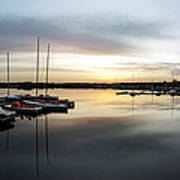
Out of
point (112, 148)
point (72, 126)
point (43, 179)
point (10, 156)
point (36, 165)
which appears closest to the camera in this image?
point (43, 179)

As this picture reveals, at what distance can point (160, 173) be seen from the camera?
937 centimetres

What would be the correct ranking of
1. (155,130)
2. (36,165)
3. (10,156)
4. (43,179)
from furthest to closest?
(155,130)
(10,156)
(36,165)
(43,179)

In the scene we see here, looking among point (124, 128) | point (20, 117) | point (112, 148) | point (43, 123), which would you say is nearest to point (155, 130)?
point (124, 128)

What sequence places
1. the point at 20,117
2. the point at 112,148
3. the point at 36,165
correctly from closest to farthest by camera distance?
the point at 36,165 < the point at 112,148 < the point at 20,117

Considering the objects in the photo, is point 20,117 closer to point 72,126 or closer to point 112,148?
point 72,126

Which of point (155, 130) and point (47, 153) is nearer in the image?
point (47, 153)

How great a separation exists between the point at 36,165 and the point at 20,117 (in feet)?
44.2

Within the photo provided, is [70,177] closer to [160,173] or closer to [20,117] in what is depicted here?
[160,173]

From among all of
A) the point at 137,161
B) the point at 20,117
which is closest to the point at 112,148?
the point at 137,161

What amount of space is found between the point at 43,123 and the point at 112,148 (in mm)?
9545

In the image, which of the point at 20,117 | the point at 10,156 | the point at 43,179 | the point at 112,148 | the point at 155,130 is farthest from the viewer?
the point at 20,117

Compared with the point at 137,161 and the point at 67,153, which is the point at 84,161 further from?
the point at 137,161

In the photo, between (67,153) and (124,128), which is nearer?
(67,153)

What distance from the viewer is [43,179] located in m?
9.01
